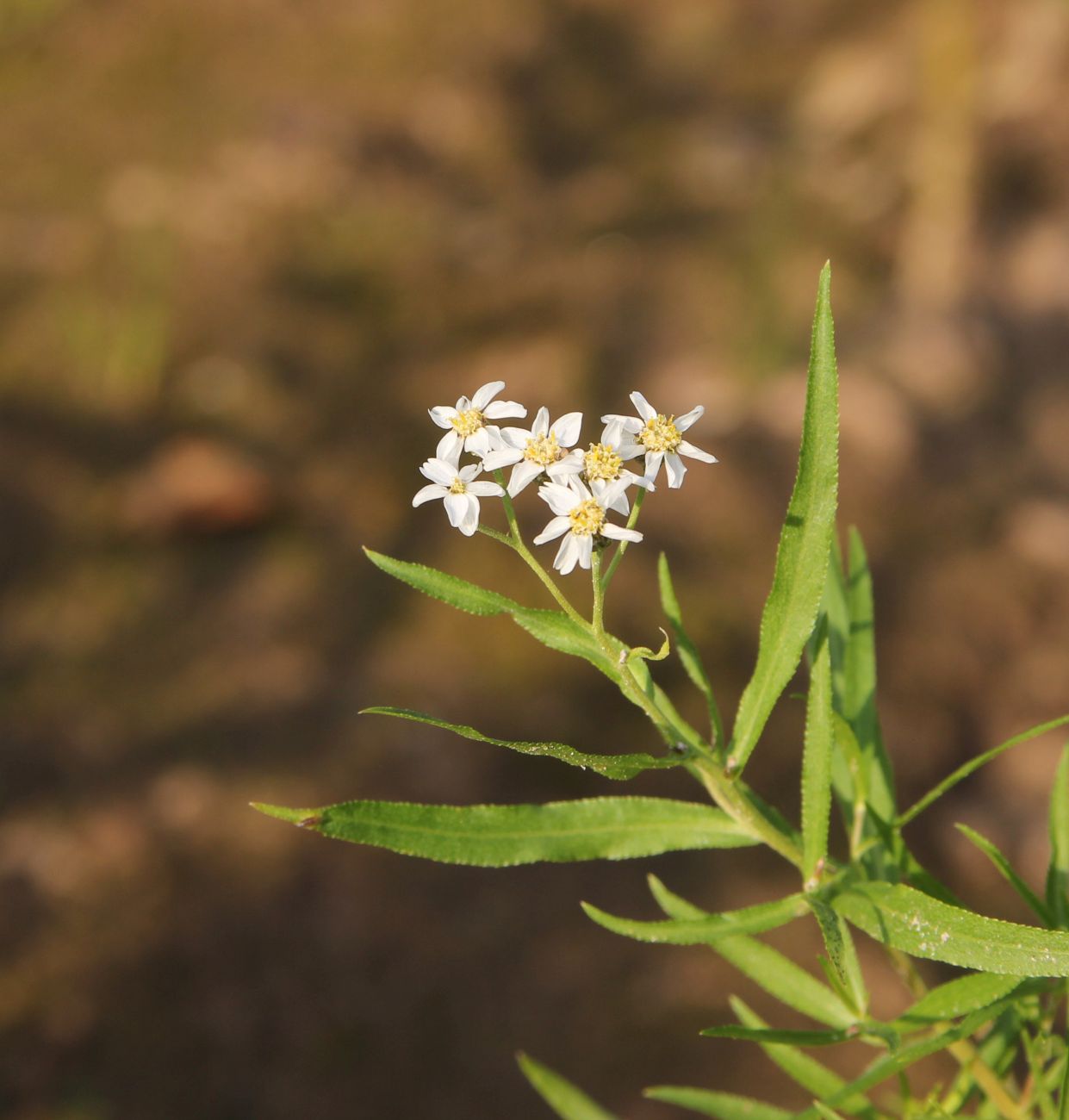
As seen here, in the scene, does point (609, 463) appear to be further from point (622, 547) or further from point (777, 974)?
point (777, 974)

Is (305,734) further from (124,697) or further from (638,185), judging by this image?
(638,185)

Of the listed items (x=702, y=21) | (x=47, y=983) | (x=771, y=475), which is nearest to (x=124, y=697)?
(x=47, y=983)

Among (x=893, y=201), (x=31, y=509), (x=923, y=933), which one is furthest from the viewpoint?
(x=893, y=201)

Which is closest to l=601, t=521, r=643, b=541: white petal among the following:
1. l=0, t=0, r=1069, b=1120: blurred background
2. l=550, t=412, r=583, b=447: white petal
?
l=550, t=412, r=583, b=447: white petal

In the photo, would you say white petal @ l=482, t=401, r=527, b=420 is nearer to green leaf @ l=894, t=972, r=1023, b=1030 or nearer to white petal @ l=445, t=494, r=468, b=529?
white petal @ l=445, t=494, r=468, b=529

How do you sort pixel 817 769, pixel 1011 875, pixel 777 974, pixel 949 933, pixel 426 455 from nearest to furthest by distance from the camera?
pixel 949 933, pixel 817 769, pixel 1011 875, pixel 777 974, pixel 426 455

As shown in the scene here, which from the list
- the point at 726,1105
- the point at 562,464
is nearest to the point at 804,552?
the point at 562,464
